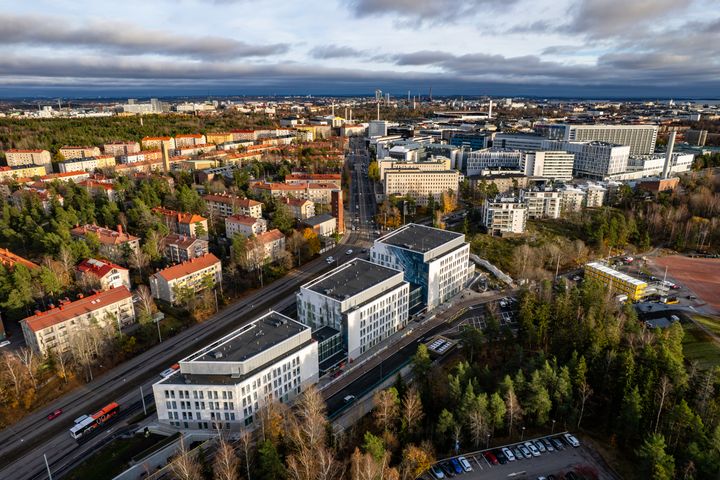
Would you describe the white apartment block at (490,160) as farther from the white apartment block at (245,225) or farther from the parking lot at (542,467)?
the parking lot at (542,467)

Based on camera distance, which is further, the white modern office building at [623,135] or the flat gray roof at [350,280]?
the white modern office building at [623,135]

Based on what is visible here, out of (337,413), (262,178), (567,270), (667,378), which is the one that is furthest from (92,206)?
(667,378)

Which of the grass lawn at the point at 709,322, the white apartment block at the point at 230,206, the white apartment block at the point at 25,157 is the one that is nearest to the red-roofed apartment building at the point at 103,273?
the white apartment block at the point at 230,206

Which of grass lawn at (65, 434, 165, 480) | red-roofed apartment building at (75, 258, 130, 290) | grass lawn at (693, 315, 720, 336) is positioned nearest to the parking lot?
grass lawn at (65, 434, 165, 480)

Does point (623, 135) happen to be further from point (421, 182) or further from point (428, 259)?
point (428, 259)

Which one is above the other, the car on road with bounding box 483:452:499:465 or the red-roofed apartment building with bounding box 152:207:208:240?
the red-roofed apartment building with bounding box 152:207:208:240

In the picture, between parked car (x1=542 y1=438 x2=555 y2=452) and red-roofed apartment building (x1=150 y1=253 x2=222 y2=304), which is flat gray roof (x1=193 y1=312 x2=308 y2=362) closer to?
red-roofed apartment building (x1=150 y1=253 x2=222 y2=304)
